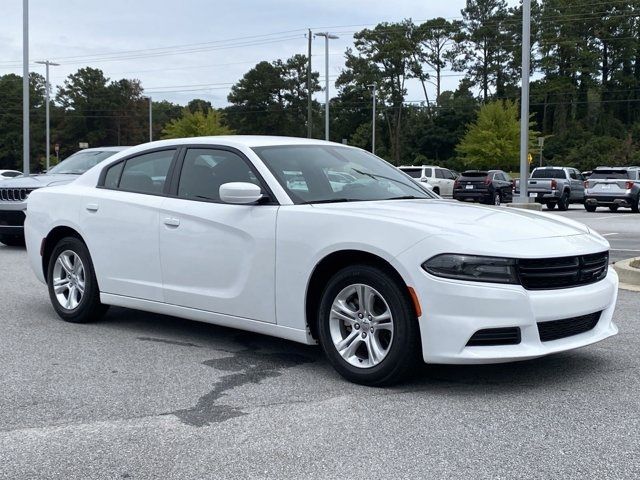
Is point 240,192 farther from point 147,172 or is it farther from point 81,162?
point 81,162

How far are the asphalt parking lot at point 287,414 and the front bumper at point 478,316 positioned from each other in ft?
0.95

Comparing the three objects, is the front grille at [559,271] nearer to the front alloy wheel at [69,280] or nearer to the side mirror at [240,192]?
the side mirror at [240,192]

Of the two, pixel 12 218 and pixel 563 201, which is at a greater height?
pixel 12 218

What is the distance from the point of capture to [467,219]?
493 cm

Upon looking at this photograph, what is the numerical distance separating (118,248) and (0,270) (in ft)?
16.2

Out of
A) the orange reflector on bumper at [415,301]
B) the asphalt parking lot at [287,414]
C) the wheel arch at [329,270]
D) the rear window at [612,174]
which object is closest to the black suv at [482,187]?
the rear window at [612,174]

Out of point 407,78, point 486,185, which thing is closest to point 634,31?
point 407,78

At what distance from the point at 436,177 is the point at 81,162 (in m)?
27.3

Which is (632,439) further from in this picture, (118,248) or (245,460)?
(118,248)

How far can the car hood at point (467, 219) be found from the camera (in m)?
4.66

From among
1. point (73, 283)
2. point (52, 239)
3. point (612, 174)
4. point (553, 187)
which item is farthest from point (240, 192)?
point (553, 187)

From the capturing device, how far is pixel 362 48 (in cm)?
9275

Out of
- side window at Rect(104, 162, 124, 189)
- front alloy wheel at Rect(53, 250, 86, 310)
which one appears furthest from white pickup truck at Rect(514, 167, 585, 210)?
front alloy wheel at Rect(53, 250, 86, 310)

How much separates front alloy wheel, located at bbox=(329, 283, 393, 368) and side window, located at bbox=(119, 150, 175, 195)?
205 cm
